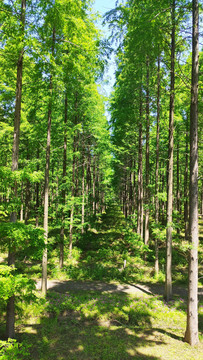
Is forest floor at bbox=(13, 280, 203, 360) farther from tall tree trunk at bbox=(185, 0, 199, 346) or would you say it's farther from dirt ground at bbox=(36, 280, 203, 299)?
tall tree trunk at bbox=(185, 0, 199, 346)

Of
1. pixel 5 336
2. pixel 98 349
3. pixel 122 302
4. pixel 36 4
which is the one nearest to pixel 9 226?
pixel 5 336

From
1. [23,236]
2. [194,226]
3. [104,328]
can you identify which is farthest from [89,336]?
[194,226]

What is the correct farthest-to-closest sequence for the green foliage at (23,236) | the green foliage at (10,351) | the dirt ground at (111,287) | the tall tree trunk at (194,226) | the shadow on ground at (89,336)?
the dirt ground at (111,287) → the tall tree trunk at (194,226) → the shadow on ground at (89,336) → the green foliage at (23,236) → the green foliage at (10,351)

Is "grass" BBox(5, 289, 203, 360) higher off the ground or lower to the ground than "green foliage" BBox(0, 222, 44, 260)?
lower

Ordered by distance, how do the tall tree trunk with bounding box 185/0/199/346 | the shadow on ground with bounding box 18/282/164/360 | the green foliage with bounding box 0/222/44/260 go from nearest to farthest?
the green foliage with bounding box 0/222/44/260 → the shadow on ground with bounding box 18/282/164/360 → the tall tree trunk with bounding box 185/0/199/346

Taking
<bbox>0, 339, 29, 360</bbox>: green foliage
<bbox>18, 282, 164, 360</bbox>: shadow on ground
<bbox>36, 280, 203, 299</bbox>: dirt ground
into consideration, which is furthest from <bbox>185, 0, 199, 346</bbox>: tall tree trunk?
<bbox>36, 280, 203, 299</bbox>: dirt ground

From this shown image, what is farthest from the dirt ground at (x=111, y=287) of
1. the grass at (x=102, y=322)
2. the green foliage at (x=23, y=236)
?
the green foliage at (x=23, y=236)

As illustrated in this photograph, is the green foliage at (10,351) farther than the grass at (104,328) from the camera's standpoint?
No

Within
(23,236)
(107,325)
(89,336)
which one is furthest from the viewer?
(107,325)

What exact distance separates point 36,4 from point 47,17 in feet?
1.63

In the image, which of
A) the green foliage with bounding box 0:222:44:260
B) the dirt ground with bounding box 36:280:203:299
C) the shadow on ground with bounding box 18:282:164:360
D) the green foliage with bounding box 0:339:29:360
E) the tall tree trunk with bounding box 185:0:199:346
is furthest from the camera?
the dirt ground with bounding box 36:280:203:299

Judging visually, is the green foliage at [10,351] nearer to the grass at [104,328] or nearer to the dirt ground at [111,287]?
the grass at [104,328]

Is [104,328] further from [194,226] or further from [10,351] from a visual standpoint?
[10,351]

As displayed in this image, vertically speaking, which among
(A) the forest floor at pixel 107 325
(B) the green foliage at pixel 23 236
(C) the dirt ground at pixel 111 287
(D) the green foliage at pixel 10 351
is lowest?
(C) the dirt ground at pixel 111 287
